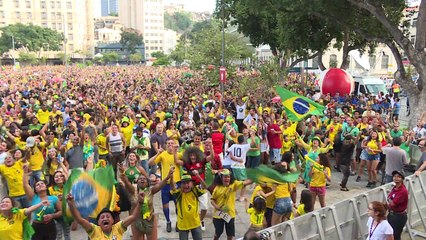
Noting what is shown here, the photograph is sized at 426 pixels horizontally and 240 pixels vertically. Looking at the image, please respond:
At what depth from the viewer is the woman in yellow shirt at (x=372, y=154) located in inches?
384

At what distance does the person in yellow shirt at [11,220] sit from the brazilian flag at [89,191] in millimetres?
460

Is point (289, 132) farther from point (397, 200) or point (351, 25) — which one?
point (351, 25)

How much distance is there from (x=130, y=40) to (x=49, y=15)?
2125 centimetres

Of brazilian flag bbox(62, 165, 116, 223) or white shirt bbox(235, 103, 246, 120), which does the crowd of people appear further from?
white shirt bbox(235, 103, 246, 120)

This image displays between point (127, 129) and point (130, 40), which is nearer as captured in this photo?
point (127, 129)

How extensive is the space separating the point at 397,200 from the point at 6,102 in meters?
14.5

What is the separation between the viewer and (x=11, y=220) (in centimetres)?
511

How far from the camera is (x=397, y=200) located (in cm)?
600

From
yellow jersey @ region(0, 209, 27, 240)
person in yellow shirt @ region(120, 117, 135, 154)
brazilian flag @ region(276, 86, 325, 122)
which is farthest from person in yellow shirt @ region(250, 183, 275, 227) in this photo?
person in yellow shirt @ region(120, 117, 135, 154)

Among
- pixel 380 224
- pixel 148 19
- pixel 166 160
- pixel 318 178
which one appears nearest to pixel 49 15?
pixel 148 19

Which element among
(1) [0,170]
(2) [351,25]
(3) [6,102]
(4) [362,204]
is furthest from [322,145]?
(3) [6,102]

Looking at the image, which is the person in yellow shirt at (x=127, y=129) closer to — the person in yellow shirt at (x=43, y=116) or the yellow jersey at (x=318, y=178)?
the person in yellow shirt at (x=43, y=116)

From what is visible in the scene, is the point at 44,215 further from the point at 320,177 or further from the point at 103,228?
the point at 320,177

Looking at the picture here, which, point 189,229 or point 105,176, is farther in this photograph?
point 189,229
